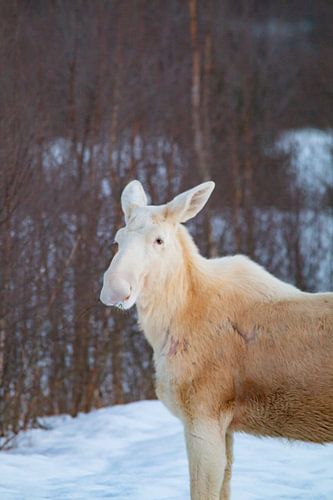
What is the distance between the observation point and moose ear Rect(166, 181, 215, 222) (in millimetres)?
5418

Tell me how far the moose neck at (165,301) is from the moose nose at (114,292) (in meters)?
0.48

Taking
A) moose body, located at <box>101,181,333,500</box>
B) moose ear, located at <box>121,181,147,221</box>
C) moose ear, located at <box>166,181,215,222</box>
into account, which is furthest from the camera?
moose ear, located at <box>121,181,147,221</box>

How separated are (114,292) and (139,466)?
2.90 m

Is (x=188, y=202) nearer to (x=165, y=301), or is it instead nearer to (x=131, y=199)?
(x=131, y=199)

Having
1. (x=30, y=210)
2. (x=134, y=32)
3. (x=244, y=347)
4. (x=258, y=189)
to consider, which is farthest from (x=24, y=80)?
(x=258, y=189)

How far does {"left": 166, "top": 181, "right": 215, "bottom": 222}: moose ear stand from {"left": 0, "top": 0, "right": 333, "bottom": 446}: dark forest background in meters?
4.20

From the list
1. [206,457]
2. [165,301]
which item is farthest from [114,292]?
[206,457]

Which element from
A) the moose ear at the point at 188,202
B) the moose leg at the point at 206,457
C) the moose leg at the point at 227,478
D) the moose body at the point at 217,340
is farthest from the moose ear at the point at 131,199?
the moose leg at the point at 227,478

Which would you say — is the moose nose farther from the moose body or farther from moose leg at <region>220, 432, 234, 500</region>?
moose leg at <region>220, 432, 234, 500</region>

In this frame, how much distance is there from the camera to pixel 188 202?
543 centimetres

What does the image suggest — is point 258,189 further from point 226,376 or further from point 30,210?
point 226,376

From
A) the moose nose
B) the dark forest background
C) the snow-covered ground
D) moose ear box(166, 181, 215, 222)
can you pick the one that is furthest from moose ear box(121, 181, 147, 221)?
the dark forest background

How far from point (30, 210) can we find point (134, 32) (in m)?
6.26

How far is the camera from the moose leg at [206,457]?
5105mm
